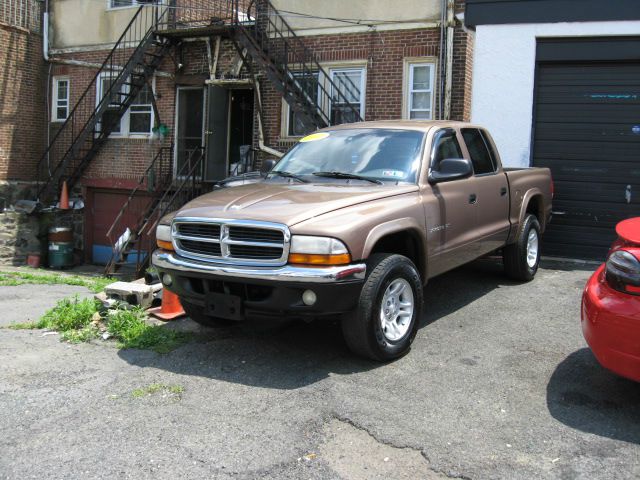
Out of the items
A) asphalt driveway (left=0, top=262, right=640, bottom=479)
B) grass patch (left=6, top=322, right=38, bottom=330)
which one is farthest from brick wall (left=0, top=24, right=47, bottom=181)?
asphalt driveway (left=0, top=262, right=640, bottom=479)

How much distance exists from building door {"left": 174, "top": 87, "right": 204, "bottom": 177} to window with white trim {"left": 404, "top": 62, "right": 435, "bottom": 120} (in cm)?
536

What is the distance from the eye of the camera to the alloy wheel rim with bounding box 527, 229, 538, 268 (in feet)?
25.4

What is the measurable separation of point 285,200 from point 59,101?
45.6 ft

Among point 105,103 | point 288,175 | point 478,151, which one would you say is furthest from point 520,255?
point 105,103

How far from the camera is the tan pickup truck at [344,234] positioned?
4426 millimetres

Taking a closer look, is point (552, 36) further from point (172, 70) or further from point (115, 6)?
point (115, 6)

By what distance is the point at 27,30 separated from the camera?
16.0 m

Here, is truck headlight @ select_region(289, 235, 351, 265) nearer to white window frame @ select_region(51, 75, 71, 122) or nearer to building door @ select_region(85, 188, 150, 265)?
building door @ select_region(85, 188, 150, 265)

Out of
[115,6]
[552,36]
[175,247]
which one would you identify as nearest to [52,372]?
[175,247]

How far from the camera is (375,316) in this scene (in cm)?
462

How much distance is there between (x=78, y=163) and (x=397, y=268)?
520 inches

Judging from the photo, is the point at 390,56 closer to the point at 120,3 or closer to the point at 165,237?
the point at 120,3

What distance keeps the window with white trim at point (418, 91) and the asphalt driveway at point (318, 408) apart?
21.9 feet

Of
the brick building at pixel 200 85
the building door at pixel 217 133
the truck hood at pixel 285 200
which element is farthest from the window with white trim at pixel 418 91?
the truck hood at pixel 285 200
